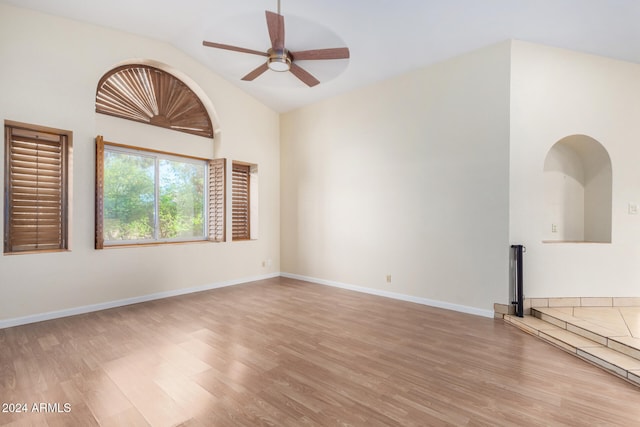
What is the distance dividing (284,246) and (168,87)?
357 centimetres

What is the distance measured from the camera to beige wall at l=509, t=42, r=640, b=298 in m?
3.67

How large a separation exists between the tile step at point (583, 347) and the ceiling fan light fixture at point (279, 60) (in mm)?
3866

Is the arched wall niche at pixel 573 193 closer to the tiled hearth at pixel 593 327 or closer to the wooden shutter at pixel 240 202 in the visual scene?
the tiled hearth at pixel 593 327

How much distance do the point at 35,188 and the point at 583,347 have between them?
247 inches

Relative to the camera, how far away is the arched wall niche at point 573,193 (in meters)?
4.01

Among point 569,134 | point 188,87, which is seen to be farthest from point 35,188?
point 569,134

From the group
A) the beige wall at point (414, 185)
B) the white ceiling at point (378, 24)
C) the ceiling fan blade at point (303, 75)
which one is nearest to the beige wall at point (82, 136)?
the white ceiling at point (378, 24)

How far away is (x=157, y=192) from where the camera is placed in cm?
479

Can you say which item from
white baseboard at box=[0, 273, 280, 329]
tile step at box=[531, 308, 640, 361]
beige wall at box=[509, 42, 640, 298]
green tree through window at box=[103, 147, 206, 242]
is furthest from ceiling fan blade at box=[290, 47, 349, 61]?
white baseboard at box=[0, 273, 280, 329]

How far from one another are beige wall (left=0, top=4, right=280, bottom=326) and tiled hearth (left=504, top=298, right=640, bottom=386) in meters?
4.78

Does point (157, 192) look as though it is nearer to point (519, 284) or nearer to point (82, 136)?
point (82, 136)

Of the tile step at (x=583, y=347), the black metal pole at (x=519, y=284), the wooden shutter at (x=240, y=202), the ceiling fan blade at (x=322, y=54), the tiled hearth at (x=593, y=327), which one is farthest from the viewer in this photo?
the wooden shutter at (x=240, y=202)

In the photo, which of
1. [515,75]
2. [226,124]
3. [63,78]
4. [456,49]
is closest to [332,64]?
[456,49]

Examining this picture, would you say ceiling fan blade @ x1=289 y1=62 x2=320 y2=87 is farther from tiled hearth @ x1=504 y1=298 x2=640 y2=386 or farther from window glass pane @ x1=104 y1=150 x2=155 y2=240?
tiled hearth @ x1=504 y1=298 x2=640 y2=386
